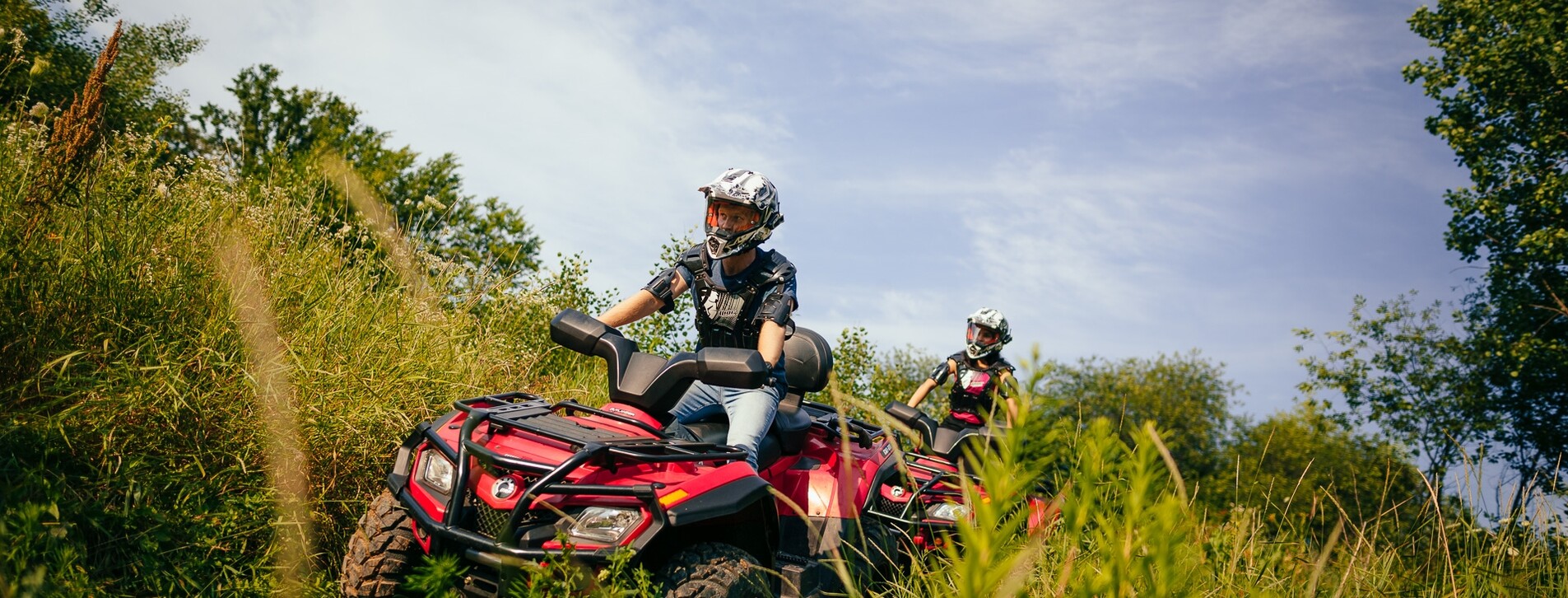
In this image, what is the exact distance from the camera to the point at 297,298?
5.00 meters

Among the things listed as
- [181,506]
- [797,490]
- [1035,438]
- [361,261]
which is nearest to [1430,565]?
[797,490]

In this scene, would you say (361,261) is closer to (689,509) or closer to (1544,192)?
(689,509)

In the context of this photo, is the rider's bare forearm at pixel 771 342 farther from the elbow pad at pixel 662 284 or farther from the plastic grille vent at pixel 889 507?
the plastic grille vent at pixel 889 507

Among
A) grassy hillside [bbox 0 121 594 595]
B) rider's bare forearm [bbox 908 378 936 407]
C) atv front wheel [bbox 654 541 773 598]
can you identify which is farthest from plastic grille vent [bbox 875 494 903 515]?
rider's bare forearm [bbox 908 378 936 407]

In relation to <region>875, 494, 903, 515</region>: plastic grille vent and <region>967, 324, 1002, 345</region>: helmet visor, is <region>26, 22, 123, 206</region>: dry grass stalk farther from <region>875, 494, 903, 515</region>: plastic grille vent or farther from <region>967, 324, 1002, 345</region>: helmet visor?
<region>967, 324, 1002, 345</region>: helmet visor

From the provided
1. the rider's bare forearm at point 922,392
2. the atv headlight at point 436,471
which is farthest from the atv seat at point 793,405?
the rider's bare forearm at point 922,392

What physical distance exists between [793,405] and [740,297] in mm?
559

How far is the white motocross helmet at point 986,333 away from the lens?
8.53 meters

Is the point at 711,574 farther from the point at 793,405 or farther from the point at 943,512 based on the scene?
the point at 943,512

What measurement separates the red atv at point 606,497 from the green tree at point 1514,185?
63.1 ft

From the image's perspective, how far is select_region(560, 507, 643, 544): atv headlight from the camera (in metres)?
2.95

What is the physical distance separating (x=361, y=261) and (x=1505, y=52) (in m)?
21.5

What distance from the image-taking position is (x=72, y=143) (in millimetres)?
4133

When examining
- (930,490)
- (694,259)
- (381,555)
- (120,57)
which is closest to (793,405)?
(694,259)
